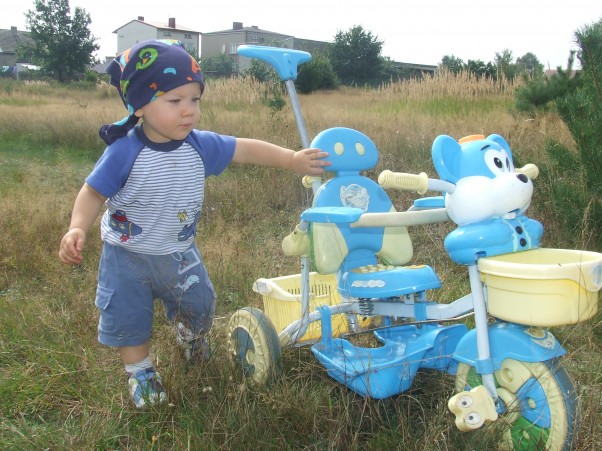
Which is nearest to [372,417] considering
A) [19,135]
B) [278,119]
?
[278,119]

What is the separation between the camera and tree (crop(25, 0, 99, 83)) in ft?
137

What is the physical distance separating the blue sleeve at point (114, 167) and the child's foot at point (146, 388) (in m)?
0.65

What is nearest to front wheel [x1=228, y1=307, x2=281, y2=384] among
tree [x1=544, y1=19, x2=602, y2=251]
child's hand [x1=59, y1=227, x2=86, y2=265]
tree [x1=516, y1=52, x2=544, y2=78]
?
child's hand [x1=59, y1=227, x2=86, y2=265]

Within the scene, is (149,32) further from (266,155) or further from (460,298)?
(460,298)

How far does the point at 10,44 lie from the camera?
216 ft

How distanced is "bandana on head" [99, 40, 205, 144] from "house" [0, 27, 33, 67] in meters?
68.4

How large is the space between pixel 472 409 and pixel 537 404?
0.21 metres

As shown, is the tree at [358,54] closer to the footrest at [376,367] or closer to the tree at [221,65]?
the tree at [221,65]

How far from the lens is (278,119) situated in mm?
7242

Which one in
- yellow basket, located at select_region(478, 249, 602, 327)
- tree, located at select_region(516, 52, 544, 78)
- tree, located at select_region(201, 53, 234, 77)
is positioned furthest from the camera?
tree, located at select_region(201, 53, 234, 77)

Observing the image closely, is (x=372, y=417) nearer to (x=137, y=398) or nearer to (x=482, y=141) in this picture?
(x=137, y=398)

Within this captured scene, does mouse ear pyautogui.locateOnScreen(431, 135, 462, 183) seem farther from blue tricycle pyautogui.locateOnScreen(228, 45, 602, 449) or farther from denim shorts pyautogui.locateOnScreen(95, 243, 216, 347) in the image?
denim shorts pyautogui.locateOnScreen(95, 243, 216, 347)

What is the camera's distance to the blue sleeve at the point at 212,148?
2.15m

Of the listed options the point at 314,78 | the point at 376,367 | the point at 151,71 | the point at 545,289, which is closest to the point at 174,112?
the point at 151,71
